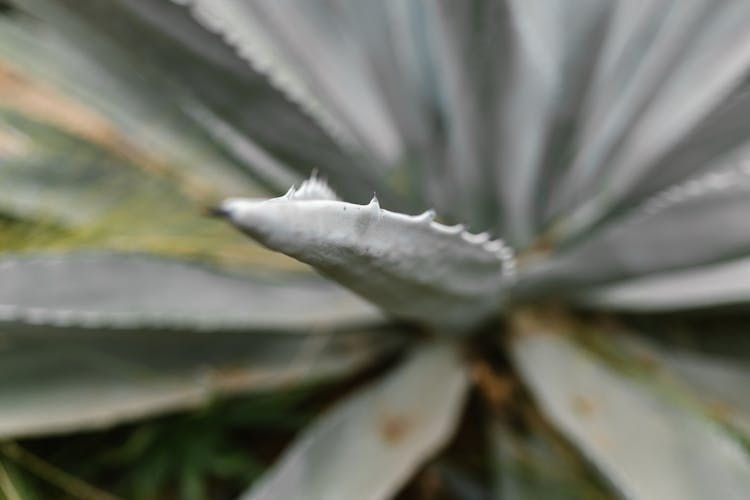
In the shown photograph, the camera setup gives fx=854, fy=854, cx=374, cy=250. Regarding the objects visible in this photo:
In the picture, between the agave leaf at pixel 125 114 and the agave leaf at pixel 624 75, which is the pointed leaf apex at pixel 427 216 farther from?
the agave leaf at pixel 125 114

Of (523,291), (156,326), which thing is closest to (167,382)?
(156,326)

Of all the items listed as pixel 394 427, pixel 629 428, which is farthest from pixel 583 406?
pixel 394 427

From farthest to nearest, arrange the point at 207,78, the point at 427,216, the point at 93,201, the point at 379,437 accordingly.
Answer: the point at 93,201 → the point at 379,437 → the point at 207,78 → the point at 427,216

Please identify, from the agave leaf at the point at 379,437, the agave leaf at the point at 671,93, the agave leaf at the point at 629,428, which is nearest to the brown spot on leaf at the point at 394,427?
the agave leaf at the point at 379,437

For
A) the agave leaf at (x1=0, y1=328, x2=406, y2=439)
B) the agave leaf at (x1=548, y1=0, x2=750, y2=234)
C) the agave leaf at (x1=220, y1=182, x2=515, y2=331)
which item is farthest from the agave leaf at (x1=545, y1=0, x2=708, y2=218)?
the agave leaf at (x1=0, y1=328, x2=406, y2=439)

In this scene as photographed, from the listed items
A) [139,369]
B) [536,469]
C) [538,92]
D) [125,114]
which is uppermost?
[125,114]

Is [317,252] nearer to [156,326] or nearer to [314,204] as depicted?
[314,204]

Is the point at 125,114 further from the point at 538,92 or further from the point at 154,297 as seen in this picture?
the point at 538,92
